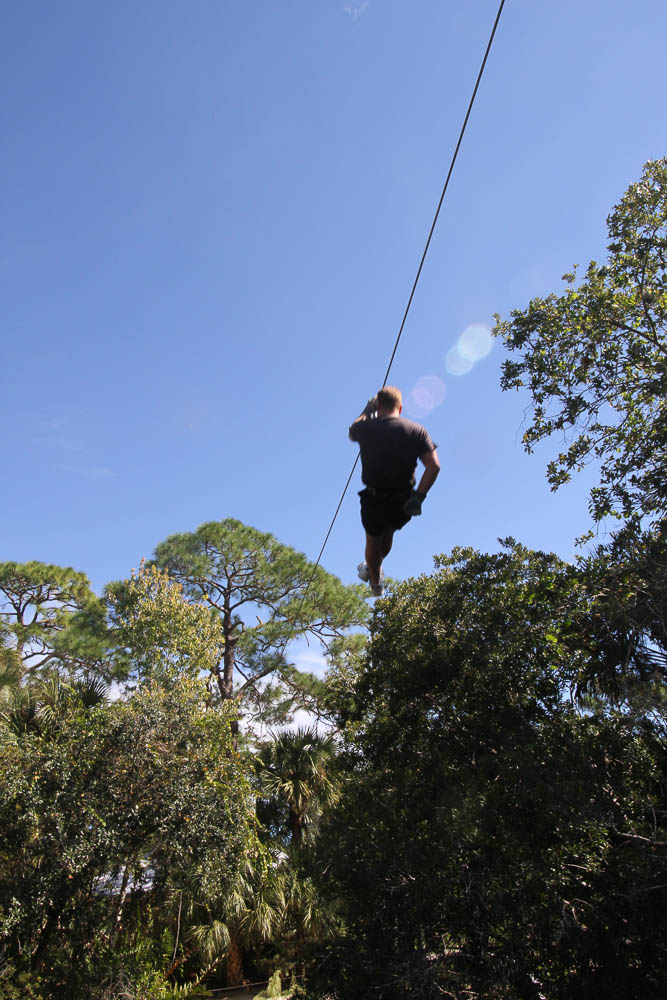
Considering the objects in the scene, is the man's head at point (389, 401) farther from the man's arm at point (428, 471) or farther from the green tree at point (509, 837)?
the green tree at point (509, 837)

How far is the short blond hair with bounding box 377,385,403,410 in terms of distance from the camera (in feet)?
14.5

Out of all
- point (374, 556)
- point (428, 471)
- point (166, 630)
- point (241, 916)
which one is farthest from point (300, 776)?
point (428, 471)

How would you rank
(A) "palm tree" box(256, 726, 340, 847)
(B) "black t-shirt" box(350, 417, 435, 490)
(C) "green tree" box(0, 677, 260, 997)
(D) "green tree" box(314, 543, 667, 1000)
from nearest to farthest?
(B) "black t-shirt" box(350, 417, 435, 490)
(D) "green tree" box(314, 543, 667, 1000)
(C) "green tree" box(0, 677, 260, 997)
(A) "palm tree" box(256, 726, 340, 847)

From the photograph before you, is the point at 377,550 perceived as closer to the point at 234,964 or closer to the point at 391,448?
the point at 391,448

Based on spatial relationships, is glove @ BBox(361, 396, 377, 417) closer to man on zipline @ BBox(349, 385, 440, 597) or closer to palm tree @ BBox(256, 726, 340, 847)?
man on zipline @ BBox(349, 385, 440, 597)

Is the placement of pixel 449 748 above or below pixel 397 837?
above

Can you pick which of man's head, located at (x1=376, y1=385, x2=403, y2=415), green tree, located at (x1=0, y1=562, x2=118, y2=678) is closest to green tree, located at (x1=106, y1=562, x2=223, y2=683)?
green tree, located at (x1=0, y1=562, x2=118, y2=678)

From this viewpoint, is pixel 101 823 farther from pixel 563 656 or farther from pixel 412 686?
pixel 563 656

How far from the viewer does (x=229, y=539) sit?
61.9 ft

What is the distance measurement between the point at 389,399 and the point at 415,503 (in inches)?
31.2

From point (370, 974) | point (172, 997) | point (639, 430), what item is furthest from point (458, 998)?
point (639, 430)

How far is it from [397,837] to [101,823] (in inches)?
151

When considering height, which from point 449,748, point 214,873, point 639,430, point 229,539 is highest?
point 229,539

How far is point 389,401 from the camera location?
14.6ft
